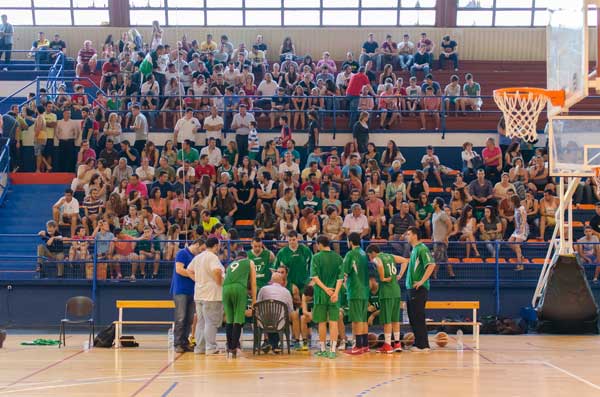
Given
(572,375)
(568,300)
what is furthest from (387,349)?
(568,300)

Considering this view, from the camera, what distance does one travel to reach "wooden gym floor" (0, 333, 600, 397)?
12.6 meters

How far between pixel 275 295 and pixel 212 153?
9.51m

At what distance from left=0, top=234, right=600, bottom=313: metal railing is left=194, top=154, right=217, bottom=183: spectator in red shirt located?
287 cm

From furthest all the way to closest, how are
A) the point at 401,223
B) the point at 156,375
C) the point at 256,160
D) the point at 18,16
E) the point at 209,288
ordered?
the point at 18,16, the point at 256,160, the point at 401,223, the point at 209,288, the point at 156,375

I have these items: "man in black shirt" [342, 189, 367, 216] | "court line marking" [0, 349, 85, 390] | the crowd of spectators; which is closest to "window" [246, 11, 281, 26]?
the crowd of spectators

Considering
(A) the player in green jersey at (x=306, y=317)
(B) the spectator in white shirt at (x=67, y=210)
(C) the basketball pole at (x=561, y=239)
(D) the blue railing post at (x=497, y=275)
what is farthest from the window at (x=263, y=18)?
(A) the player in green jersey at (x=306, y=317)

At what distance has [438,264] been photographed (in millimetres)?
21656

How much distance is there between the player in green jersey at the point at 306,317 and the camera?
17016mm

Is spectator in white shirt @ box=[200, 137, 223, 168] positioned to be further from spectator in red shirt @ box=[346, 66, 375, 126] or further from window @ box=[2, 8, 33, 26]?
window @ box=[2, 8, 33, 26]

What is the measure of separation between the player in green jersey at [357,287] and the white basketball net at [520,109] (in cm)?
360

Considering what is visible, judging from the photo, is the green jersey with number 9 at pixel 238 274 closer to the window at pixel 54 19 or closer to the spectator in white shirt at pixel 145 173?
the spectator in white shirt at pixel 145 173

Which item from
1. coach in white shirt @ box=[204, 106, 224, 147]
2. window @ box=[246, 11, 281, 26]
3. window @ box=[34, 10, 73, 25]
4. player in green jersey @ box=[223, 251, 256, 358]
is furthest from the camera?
window @ box=[34, 10, 73, 25]

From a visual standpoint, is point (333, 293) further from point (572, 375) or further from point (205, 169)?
point (205, 169)

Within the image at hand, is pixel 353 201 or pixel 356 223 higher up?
pixel 353 201
